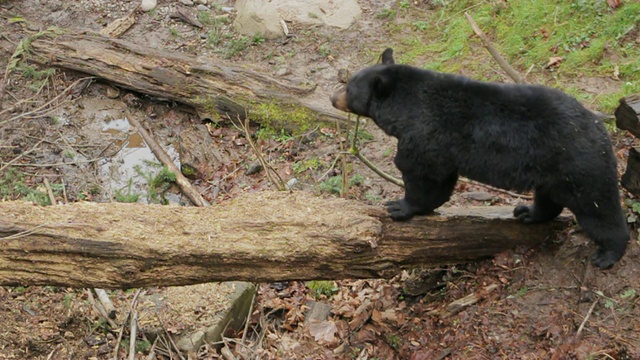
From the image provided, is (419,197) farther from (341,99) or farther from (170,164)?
(170,164)

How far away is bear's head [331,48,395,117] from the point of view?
6.12 m

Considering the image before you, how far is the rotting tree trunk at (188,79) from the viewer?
1027 centimetres

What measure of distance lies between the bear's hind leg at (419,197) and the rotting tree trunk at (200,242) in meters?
0.10

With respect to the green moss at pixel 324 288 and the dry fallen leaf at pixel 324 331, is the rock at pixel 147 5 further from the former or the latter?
the dry fallen leaf at pixel 324 331

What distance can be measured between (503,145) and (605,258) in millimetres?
1268

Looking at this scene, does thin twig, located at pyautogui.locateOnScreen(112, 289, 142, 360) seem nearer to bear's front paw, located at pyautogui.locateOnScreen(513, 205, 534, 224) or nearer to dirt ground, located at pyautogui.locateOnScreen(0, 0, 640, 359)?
dirt ground, located at pyautogui.locateOnScreen(0, 0, 640, 359)

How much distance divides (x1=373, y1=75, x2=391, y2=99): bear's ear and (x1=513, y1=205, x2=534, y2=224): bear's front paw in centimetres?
160

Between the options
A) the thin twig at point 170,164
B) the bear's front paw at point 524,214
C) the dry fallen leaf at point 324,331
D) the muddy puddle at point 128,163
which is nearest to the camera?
the bear's front paw at point 524,214

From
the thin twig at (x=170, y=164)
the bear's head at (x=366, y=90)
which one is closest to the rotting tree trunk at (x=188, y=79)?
the thin twig at (x=170, y=164)

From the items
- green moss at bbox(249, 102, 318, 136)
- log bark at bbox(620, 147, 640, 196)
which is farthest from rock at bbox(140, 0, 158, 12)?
log bark at bbox(620, 147, 640, 196)

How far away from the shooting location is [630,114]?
18.9ft

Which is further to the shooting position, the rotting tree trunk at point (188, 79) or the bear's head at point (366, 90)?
the rotting tree trunk at point (188, 79)

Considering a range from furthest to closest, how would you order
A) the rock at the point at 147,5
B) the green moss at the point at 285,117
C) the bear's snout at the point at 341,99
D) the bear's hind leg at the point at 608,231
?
1. the rock at the point at 147,5
2. the green moss at the point at 285,117
3. the bear's snout at the point at 341,99
4. the bear's hind leg at the point at 608,231

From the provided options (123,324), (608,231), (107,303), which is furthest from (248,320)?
(608,231)
